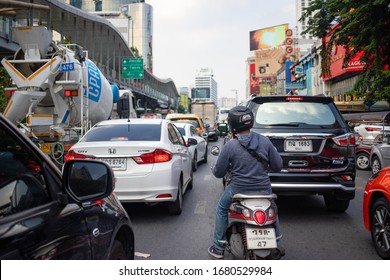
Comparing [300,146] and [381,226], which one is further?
[300,146]

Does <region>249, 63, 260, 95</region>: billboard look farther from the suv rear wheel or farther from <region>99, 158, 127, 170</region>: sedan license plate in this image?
<region>99, 158, 127, 170</region>: sedan license plate

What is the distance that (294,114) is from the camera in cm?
568

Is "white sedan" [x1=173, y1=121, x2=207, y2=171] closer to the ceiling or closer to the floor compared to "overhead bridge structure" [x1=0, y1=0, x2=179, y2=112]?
closer to the floor

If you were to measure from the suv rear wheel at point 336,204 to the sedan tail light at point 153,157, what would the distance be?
263 cm

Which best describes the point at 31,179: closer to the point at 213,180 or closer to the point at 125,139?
the point at 125,139

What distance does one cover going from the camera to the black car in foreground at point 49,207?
1620 mm

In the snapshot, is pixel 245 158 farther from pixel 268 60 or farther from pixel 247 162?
pixel 268 60

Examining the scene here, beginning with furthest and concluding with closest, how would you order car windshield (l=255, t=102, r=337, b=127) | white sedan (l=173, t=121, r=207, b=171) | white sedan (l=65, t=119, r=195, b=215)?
white sedan (l=173, t=121, r=207, b=171), car windshield (l=255, t=102, r=337, b=127), white sedan (l=65, t=119, r=195, b=215)

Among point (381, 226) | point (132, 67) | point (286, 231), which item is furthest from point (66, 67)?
point (132, 67)

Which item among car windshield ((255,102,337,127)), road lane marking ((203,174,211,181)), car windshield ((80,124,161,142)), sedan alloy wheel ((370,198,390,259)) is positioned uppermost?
car windshield ((255,102,337,127))

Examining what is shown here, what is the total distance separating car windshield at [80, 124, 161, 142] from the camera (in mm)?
5984

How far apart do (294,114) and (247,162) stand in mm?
2439

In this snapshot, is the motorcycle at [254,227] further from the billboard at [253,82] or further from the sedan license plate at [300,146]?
the billboard at [253,82]

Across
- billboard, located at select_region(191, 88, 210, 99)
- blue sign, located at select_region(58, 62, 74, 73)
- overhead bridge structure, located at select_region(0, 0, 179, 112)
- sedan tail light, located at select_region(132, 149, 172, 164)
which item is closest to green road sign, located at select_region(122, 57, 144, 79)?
overhead bridge structure, located at select_region(0, 0, 179, 112)
